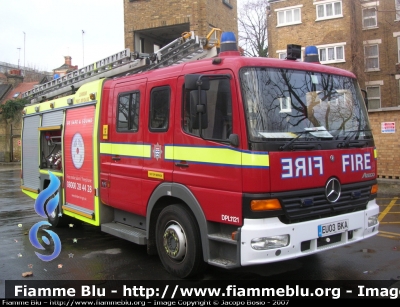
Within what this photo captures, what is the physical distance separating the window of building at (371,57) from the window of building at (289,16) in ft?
17.2

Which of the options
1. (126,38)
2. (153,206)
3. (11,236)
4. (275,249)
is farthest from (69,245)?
(126,38)

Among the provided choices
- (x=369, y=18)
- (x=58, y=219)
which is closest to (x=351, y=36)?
(x=369, y=18)

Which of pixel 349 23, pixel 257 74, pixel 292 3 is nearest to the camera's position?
pixel 257 74

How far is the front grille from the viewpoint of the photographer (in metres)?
4.34

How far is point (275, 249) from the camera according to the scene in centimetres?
420

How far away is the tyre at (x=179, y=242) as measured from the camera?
15.9 ft

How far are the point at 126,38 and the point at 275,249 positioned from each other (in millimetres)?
14835

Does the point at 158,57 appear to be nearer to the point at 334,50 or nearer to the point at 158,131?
the point at 158,131

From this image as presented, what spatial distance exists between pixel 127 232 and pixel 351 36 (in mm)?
22686

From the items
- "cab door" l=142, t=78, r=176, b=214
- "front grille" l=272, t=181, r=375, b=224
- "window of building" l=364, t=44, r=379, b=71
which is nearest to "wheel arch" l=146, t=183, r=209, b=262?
"cab door" l=142, t=78, r=176, b=214

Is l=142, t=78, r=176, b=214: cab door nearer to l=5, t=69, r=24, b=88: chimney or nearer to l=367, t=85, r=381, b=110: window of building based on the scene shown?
l=367, t=85, r=381, b=110: window of building

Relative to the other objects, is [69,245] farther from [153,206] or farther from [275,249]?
[275,249]

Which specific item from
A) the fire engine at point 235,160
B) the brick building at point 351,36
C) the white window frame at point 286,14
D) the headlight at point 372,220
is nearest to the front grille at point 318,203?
the fire engine at point 235,160

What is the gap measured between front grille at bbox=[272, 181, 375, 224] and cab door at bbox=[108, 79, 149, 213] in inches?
85.1
